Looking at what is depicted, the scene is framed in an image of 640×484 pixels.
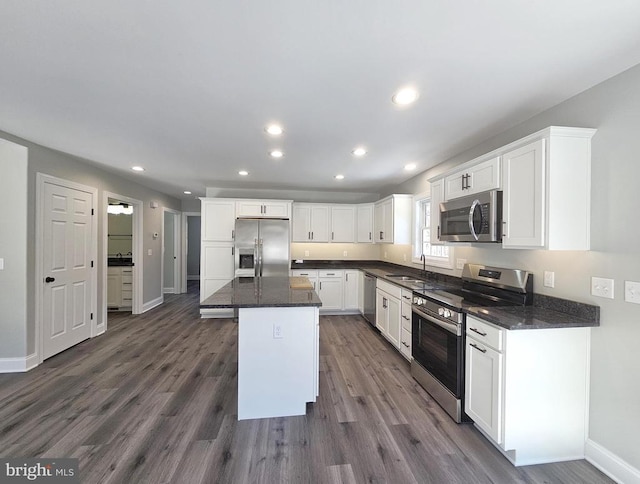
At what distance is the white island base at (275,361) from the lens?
2.24m

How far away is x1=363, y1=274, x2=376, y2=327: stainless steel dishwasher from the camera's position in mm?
4480

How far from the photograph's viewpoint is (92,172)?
13.2 ft

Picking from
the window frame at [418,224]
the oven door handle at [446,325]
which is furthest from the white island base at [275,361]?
the window frame at [418,224]

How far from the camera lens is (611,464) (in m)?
1.72

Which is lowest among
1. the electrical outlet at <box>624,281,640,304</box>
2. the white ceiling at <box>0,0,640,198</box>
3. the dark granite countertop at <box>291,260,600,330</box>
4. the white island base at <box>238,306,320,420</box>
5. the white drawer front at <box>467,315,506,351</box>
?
the white island base at <box>238,306,320,420</box>

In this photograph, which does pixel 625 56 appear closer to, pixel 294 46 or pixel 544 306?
pixel 544 306

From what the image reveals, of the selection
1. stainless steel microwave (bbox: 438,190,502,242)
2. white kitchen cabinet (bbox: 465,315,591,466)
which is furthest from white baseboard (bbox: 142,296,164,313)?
white kitchen cabinet (bbox: 465,315,591,466)

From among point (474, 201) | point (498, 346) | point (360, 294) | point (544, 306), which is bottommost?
point (360, 294)

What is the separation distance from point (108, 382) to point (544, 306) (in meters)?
4.01

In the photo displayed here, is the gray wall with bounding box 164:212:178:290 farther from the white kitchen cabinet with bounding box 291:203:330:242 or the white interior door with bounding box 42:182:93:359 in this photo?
the white kitchen cabinet with bounding box 291:203:330:242

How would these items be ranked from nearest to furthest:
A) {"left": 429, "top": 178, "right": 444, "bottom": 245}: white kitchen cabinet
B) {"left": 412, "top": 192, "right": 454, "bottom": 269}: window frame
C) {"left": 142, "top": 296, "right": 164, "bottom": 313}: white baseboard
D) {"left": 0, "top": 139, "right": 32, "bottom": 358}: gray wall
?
{"left": 0, "top": 139, "right": 32, "bottom": 358}: gray wall
{"left": 429, "top": 178, "right": 444, "bottom": 245}: white kitchen cabinet
{"left": 412, "top": 192, "right": 454, "bottom": 269}: window frame
{"left": 142, "top": 296, "right": 164, "bottom": 313}: white baseboard

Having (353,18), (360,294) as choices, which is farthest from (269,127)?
(360,294)

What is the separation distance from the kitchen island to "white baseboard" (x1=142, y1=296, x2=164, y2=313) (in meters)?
4.16

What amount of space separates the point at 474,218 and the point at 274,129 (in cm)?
198
